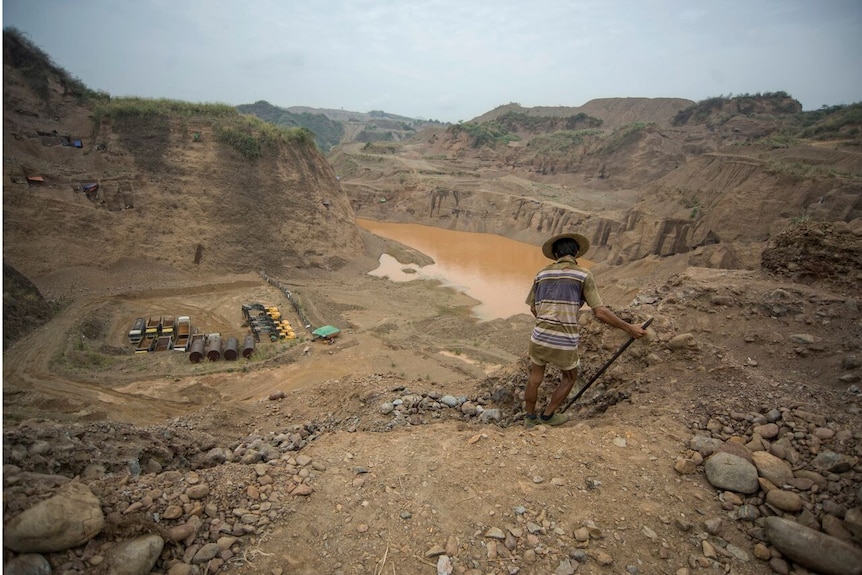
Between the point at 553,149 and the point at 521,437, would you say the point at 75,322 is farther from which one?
the point at 553,149

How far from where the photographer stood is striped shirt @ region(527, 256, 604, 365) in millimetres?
4027

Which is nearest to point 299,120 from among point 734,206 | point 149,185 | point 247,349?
point 149,185

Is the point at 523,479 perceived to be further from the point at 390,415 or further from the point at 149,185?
the point at 149,185

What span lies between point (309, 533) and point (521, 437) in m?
1.94

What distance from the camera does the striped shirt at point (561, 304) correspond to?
4.03 metres

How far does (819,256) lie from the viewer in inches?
263

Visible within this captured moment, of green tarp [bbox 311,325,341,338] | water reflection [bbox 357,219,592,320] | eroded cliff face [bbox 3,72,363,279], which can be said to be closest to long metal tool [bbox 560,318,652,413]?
green tarp [bbox 311,325,341,338]

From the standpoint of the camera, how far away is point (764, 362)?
4.67 metres

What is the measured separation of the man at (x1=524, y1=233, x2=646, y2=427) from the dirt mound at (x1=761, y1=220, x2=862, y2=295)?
4.64 metres

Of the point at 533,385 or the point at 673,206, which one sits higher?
the point at 673,206

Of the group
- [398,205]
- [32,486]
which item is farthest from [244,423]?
[398,205]

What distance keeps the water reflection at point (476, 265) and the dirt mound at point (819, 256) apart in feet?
40.4

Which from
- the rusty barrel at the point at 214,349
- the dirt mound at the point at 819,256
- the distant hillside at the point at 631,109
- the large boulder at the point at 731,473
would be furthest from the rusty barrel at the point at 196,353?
the distant hillside at the point at 631,109

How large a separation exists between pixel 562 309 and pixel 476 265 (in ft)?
80.2
